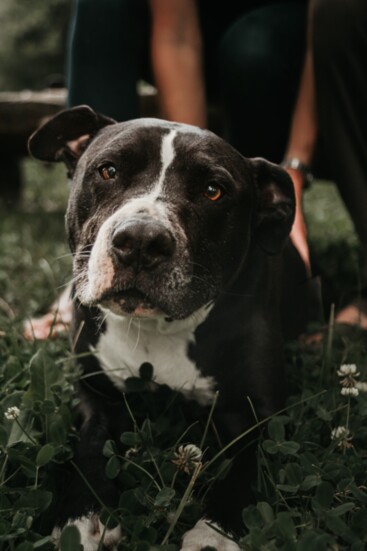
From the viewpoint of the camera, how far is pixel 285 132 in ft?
10.7

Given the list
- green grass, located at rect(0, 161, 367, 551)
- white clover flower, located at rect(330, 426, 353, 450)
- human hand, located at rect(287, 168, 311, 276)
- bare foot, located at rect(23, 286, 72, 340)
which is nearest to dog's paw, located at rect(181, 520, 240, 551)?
green grass, located at rect(0, 161, 367, 551)

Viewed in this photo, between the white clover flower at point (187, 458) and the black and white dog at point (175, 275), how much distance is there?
0.10 meters

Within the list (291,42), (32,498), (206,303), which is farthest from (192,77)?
(32,498)

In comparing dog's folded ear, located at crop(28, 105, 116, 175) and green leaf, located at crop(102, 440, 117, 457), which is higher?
dog's folded ear, located at crop(28, 105, 116, 175)

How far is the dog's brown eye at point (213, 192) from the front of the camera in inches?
71.4

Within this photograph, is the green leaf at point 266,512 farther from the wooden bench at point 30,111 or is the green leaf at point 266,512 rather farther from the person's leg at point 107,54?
the wooden bench at point 30,111

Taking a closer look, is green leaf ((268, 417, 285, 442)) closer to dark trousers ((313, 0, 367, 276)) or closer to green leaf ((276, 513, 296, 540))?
green leaf ((276, 513, 296, 540))

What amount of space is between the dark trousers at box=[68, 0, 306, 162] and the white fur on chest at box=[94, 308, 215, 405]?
49.2 inches

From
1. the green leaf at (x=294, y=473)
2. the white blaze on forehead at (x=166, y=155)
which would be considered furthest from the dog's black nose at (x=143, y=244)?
the green leaf at (x=294, y=473)

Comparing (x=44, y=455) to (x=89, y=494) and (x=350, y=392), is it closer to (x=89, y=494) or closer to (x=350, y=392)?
(x=89, y=494)

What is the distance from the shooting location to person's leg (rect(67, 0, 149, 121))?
2766mm

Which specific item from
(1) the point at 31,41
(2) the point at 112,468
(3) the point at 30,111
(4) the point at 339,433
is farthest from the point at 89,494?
(1) the point at 31,41

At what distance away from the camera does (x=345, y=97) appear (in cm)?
256

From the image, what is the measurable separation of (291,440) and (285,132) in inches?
73.8
